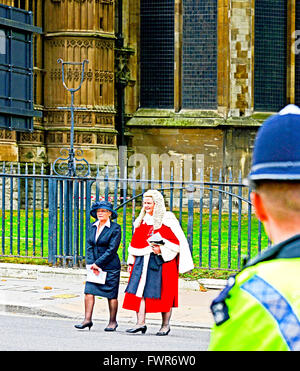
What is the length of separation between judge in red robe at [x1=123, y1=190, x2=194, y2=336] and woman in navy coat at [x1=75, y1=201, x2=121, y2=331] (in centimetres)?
16

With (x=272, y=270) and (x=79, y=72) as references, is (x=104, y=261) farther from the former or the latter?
(x=79, y=72)

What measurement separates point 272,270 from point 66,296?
1085cm

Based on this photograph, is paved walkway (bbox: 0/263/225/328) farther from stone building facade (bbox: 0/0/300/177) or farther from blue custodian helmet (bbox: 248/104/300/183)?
A: stone building facade (bbox: 0/0/300/177)

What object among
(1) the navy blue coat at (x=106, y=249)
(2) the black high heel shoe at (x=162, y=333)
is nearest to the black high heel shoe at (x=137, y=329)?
(2) the black high heel shoe at (x=162, y=333)

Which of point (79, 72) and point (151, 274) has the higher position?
point (79, 72)

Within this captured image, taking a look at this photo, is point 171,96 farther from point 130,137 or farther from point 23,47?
point 23,47

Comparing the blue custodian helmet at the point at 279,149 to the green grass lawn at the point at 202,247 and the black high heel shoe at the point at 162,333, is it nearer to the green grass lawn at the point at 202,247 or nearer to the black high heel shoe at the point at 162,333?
the black high heel shoe at the point at 162,333

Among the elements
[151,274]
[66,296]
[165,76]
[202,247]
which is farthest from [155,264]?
[165,76]

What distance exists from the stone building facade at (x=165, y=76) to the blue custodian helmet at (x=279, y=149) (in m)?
23.0

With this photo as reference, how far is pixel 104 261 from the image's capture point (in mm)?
9977

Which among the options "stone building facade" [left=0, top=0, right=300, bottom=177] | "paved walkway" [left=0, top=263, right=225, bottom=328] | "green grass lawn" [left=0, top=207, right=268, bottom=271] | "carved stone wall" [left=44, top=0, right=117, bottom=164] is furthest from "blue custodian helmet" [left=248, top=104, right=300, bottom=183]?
"carved stone wall" [left=44, top=0, right=117, bottom=164]

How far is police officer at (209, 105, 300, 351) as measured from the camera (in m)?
1.81

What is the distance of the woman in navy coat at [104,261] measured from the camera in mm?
9961

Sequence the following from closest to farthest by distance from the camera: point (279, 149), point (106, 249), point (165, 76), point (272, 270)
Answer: point (272, 270)
point (279, 149)
point (106, 249)
point (165, 76)
